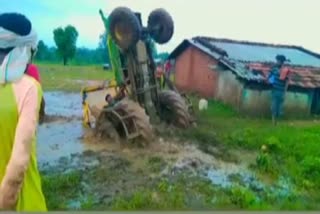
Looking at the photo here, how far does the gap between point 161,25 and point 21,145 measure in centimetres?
96

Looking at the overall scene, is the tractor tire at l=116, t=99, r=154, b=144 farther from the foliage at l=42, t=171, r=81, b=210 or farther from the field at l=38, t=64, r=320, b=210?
the foliage at l=42, t=171, r=81, b=210

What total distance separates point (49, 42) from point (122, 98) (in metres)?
0.60

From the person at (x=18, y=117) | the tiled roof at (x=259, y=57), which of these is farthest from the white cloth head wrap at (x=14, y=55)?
the tiled roof at (x=259, y=57)

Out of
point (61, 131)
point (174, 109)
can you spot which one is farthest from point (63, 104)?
point (174, 109)

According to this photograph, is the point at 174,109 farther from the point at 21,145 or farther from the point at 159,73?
the point at 21,145

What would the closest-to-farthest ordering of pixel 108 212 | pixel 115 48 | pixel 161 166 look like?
1. pixel 108 212
2. pixel 161 166
3. pixel 115 48

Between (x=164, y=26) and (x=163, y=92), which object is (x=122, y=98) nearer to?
(x=163, y=92)

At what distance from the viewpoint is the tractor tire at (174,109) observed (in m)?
2.35

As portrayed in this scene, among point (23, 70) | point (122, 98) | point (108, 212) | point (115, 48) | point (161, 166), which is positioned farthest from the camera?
point (122, 98)

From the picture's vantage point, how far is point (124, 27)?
7.44ft

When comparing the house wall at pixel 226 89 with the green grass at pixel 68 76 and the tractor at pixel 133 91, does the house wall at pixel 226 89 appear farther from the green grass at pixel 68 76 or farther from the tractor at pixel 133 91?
the green grass at pixel 68 76

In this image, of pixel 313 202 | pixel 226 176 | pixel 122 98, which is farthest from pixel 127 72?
pixel 313 202

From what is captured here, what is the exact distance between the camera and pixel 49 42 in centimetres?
214

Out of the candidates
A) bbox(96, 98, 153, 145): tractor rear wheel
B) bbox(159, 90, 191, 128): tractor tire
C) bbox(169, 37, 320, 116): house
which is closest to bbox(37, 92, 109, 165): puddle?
bbox(96, 98, 153, 145): tractor rear wheel
